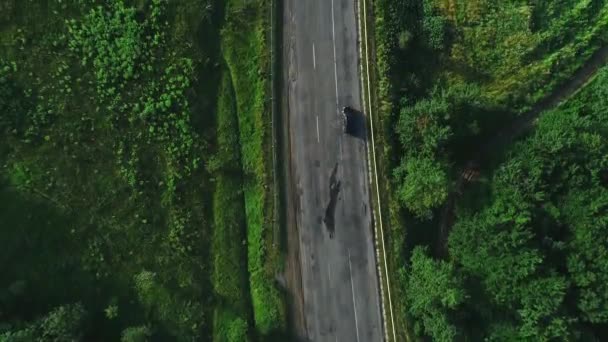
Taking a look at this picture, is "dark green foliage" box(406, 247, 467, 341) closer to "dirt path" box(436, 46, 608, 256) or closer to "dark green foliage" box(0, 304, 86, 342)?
"dirt path" box(436, 46, 608, 256)

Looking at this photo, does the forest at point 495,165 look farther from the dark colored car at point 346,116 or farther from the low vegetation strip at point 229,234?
the low vegetation strip at point 229,234

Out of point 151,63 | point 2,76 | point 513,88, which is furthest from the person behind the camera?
point 513,88

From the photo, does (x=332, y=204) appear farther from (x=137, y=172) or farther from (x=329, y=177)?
(x=137, y=172)

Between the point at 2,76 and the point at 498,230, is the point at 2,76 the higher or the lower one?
the higher one

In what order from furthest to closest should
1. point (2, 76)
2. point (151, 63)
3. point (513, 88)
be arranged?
1. point (513, 88)
2. point (151, 63)
3. point (2, 76)

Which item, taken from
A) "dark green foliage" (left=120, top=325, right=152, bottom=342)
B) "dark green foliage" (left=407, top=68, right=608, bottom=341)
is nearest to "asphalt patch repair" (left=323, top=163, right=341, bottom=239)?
"dark green foliage" (left=407, top=68, right=608, bottom=341)

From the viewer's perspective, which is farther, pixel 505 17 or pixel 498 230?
pixel 505 17

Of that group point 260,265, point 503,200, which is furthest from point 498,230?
point 260,265

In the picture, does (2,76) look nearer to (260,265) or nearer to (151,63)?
(151,63)

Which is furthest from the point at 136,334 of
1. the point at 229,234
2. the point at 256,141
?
the point at 256,141
